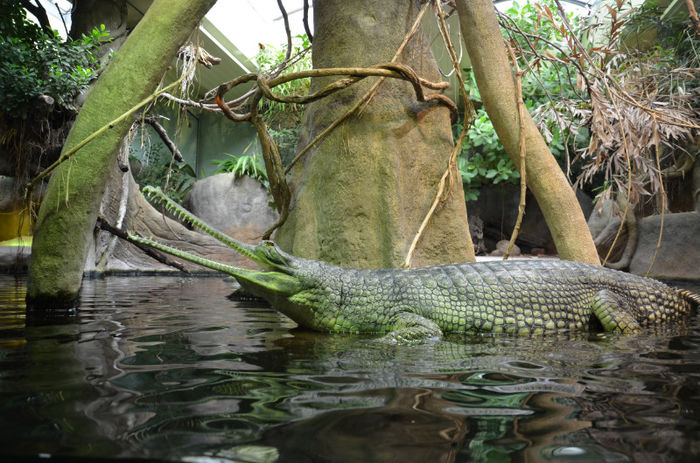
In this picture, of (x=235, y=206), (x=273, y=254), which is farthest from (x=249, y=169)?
(x=273, y=254)

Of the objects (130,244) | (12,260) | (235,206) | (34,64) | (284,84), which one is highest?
(284,84)

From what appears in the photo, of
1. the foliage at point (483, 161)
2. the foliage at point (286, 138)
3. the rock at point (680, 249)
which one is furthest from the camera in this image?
the foliage at point (286, 138)

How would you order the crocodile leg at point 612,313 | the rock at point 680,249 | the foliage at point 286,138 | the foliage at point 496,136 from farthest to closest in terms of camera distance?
1. the foliage at point 286,138
2. the foliage at point 496,136
3. the rock at point 680,249
4. the crocodile leg at point 612,313

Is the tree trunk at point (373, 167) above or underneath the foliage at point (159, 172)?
underneath

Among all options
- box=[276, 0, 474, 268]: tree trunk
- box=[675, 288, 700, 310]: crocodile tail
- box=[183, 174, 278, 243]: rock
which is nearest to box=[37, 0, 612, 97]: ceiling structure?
box=[183, 174, 278, 243]: rock

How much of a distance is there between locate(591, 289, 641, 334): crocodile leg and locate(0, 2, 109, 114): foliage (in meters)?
6.19

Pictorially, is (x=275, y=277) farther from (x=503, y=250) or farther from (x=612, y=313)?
(x=503, y=250)

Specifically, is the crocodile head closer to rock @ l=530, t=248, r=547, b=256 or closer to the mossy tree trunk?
the mossy tree trunk

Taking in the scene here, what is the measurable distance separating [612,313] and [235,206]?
9.72 meters

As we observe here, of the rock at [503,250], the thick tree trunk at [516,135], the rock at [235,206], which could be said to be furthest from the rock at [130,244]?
the rock at [503,250]

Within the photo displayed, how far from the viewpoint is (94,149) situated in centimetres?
255

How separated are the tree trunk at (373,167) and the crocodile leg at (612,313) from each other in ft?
4.61

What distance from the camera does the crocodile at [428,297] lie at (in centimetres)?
262

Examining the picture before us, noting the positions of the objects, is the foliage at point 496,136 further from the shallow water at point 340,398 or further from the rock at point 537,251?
the shallow water at point 340,398
